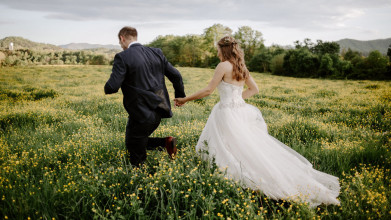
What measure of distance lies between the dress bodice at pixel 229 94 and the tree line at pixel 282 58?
1.04m

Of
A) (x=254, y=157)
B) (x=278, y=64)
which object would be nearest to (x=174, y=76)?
(x=254, y=157)

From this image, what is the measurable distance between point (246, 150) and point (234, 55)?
5.49ft

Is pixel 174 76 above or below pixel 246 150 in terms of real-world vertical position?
above

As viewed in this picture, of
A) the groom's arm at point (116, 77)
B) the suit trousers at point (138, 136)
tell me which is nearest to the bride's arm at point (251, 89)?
the suit trousers at point (138, 136)

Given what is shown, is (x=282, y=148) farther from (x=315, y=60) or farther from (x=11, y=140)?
(x=315, y=60)

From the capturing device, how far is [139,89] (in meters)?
3.67

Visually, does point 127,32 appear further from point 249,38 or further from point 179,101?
point 249,38

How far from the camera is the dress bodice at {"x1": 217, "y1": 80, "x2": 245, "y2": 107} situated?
393cm

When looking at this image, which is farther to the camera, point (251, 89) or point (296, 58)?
point (296, 58)

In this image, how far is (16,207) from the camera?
2838 mm

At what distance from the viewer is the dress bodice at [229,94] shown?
393 cm

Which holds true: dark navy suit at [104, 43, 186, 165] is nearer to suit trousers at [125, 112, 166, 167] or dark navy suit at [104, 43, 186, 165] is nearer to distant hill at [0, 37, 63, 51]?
suit trousers at [125, 112, 166, 167]

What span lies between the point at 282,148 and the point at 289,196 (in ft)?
3.27

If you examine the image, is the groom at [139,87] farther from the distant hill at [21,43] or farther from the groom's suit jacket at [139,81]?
the distant hill at [21,43]
